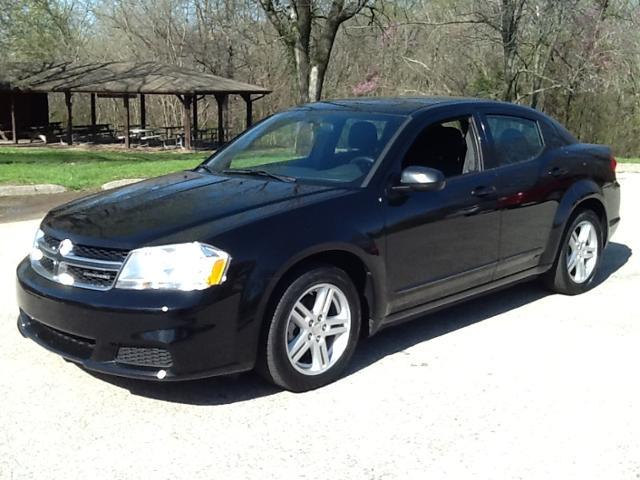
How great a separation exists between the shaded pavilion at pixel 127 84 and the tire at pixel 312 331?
2537cm

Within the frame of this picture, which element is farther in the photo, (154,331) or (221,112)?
(221,112)

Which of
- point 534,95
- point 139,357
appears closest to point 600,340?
point 139,357

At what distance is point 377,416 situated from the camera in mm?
4035

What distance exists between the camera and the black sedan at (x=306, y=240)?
12.8 feet

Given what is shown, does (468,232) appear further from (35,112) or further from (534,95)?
(35,112)

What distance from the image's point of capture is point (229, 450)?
3641 mm

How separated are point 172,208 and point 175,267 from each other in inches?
24.4

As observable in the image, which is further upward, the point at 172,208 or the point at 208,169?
the point at 208,169

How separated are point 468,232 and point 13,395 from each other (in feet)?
9.91

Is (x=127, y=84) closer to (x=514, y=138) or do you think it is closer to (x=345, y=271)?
(x=514, y=138)

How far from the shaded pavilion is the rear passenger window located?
23912mm

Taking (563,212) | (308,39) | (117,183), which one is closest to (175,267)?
(563,212)

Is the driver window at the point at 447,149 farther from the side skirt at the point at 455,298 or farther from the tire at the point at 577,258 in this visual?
the tire at the point at 577,258

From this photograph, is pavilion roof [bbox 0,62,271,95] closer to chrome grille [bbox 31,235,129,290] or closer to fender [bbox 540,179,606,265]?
fender [bbox 540,179,606,265]
